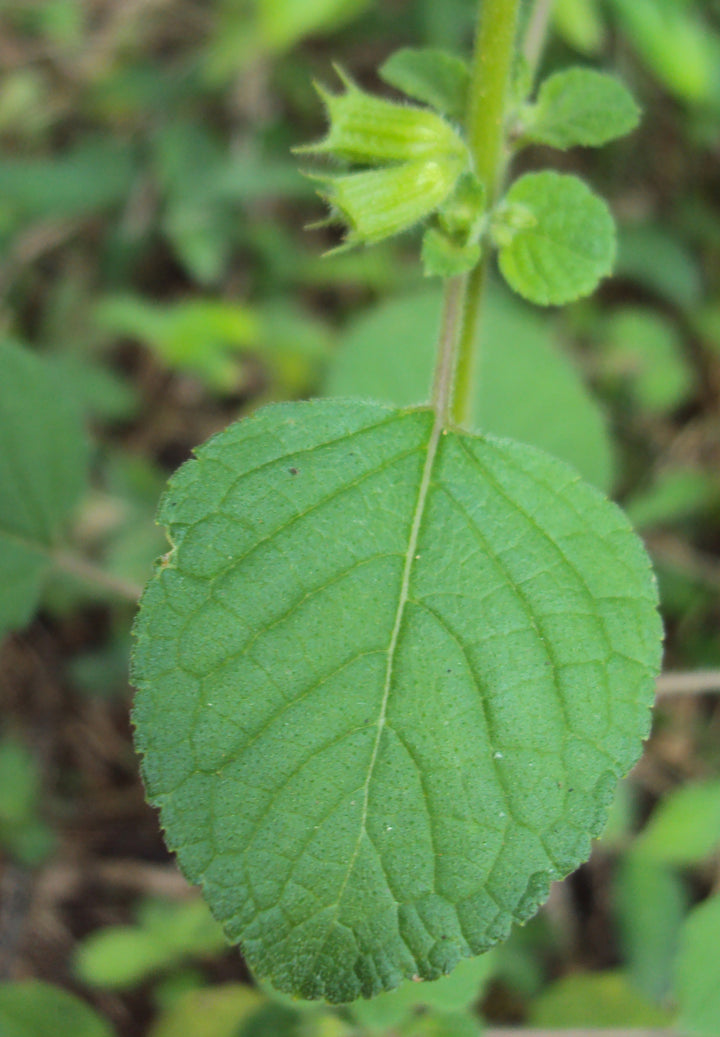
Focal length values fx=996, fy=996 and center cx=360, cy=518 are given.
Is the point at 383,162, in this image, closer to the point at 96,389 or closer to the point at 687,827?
the point at 687,827

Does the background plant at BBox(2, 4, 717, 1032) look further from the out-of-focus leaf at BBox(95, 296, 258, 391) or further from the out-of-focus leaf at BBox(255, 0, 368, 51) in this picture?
the out-of-focus leaf at BBox(255, 0, 368, 51)

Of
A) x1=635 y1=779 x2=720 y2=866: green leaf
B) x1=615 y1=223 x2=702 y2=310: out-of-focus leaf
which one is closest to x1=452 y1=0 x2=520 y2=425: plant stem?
x1=635 y1=779 x2=720 y2=866: green leaf

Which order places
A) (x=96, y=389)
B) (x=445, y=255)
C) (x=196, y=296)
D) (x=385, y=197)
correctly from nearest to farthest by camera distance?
(x=385, y=197), (x=445, y=255), (x=96, y=389), (x=196, y=296)

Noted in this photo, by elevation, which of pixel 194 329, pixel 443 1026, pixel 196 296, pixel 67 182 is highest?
pixel 67 182

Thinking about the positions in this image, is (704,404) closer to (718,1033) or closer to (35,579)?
(718,1033)

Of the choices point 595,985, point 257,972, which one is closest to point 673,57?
point 595,985

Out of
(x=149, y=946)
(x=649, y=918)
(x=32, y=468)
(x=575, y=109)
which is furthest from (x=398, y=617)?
(x=649, y=918)
